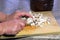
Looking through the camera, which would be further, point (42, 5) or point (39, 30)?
point (42, 5)

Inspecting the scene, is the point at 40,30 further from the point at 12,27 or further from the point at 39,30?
the point at 12,27

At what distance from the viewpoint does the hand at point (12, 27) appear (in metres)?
0.66

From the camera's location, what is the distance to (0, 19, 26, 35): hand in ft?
2.16

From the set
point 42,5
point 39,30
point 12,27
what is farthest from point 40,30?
point 42,5

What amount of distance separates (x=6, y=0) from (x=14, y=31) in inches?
23.0

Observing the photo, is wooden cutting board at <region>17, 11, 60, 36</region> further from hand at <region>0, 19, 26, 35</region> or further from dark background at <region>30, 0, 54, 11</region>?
dark background at <region>30, 0, 54, 11</region>

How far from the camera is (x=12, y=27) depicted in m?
0.67

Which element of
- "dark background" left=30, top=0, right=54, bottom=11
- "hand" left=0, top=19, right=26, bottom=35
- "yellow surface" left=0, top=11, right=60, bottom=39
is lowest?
"yellow surface" left=0, top=11, right=60, bottom=39

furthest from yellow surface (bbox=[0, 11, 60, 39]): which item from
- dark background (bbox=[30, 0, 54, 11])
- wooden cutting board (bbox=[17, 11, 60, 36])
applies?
dark background (bbox=[30, 0, 54, 11])

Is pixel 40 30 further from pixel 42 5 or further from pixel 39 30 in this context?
pixel 42 5

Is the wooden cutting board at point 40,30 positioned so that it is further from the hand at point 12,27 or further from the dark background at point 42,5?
the dark background at point 42,5

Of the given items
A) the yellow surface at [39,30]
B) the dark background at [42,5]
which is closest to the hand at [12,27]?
the yellow surface at [39,30]

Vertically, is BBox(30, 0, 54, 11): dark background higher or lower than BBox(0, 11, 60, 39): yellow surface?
higher

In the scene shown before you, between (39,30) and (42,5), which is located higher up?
(42,5)
